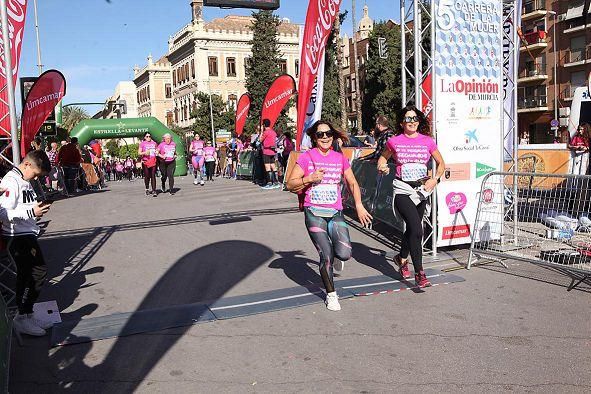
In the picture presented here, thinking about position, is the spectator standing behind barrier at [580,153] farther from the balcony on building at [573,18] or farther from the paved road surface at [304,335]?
the balcony on building at [573,18]

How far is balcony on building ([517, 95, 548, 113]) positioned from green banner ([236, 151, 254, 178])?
42.3 m

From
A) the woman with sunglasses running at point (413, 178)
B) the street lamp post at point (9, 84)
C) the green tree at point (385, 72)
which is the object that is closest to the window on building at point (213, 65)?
the green tree at point (385, 72)

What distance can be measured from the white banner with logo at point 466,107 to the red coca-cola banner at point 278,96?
8911 millimetres

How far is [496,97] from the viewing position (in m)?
7.69

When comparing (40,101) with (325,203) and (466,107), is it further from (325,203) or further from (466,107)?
(466,107)

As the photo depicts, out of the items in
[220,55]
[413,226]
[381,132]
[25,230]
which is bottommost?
[413,226]

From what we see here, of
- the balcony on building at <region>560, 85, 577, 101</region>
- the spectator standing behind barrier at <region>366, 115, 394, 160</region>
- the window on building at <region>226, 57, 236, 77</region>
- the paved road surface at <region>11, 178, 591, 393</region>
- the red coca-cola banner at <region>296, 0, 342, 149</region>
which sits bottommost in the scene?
the paved road surface at <region>11, 178, 591, 393</region>

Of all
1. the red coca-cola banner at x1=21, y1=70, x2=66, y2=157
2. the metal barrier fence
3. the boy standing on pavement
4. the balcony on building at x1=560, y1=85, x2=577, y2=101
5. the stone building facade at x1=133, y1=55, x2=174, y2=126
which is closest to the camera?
the boy standing on pavement

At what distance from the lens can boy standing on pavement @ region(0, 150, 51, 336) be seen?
4809mm

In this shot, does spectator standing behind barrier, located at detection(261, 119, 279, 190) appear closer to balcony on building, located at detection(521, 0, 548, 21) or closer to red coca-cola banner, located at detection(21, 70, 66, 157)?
red coca-cola banner, located at detection(21, 70, 66, 157)

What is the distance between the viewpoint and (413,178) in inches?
241

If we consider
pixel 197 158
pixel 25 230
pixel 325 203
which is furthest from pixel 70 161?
pixel 325 203

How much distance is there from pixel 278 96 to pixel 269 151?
1.72 m

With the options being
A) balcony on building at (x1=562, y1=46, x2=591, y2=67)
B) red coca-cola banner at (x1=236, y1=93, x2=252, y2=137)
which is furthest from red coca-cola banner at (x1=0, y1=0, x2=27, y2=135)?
balcony on building at (x1=562, y1=46, x2=591, y2=67)
